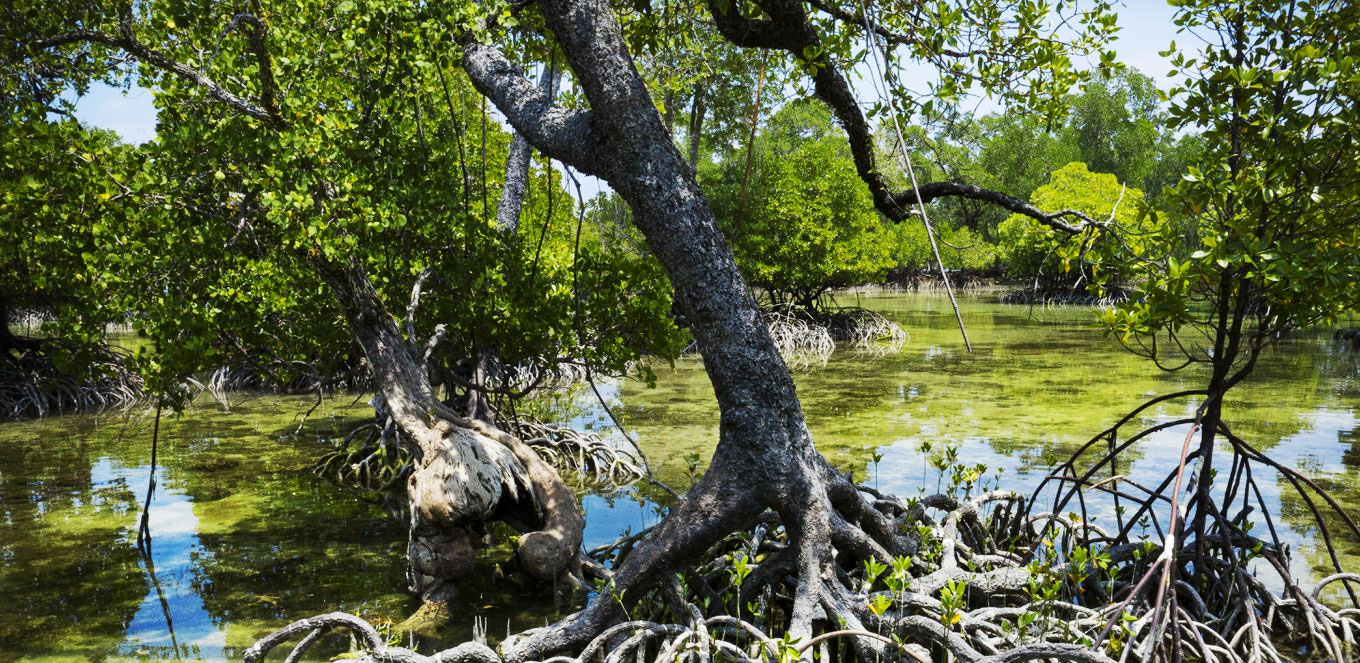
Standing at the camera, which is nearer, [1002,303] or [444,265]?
[444,265]

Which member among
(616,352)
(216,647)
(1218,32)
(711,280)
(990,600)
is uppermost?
(1218,32)

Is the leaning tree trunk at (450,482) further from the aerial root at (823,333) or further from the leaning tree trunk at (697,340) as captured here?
the aerial root at (823,333)

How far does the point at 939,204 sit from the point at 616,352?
54622mm

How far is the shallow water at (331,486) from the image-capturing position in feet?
17.1

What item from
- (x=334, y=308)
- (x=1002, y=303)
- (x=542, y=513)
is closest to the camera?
(x=542, y=513)

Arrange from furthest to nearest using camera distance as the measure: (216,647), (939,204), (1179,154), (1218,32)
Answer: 1. (939,204)
2. (1179,154)
3. (216,647)
4. (1218,32)

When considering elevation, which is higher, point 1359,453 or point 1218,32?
point 1218,32

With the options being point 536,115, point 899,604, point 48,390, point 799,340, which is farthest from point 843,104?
point 799,340

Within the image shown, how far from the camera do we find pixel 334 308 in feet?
24.3

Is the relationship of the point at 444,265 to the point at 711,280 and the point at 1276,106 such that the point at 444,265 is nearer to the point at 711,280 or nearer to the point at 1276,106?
the point at 711,280

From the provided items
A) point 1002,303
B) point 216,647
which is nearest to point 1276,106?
point 216,647

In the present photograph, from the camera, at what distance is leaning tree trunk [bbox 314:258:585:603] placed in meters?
5.12

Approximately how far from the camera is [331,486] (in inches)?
332

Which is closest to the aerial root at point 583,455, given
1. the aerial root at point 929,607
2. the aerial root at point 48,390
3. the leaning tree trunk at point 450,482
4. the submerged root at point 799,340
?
the leaning tree trunk at point 450,482
